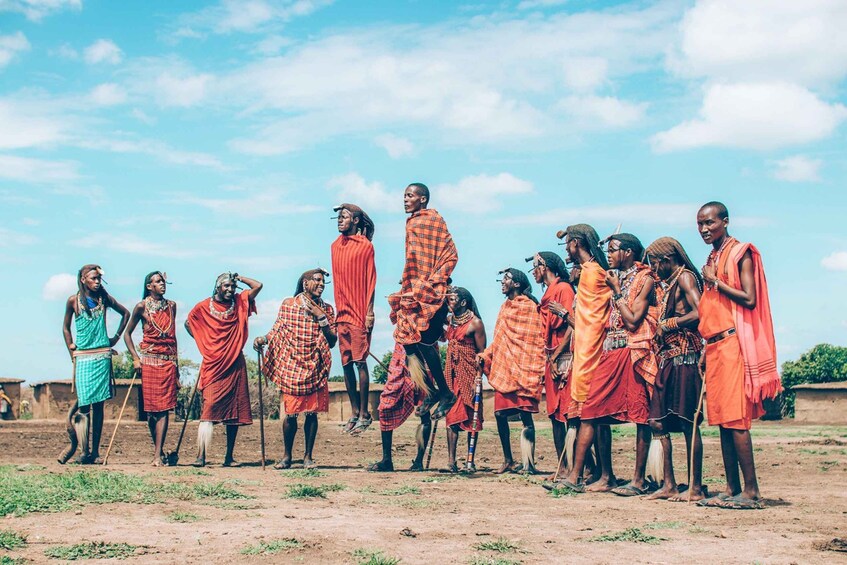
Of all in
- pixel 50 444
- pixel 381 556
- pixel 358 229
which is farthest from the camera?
pixel 50 444

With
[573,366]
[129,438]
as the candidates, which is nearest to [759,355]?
[573,366]

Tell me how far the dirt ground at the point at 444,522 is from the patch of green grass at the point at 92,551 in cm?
9

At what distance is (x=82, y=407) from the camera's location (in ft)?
39.4

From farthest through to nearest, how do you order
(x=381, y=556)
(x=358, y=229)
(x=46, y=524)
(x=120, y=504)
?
(x=358, y=229) < (x=120, y=504) < (x=46, y=524) < (x=381, y=556)

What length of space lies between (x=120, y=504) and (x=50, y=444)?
8.60m

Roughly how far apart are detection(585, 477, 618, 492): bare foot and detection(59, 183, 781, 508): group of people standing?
30 mm

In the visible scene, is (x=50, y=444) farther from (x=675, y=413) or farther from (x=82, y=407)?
(x=675, y=413)

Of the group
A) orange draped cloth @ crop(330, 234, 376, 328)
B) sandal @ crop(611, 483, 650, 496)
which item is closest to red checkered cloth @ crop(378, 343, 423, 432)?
orange draped cloth @ crop(330, 234, 376, 328)

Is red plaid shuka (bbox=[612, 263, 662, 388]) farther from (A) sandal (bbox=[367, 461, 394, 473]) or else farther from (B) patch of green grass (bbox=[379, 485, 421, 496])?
(A) sandal (bbox=[367, 461, 394, 473])

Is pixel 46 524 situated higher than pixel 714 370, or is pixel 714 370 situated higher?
pixel 714 370

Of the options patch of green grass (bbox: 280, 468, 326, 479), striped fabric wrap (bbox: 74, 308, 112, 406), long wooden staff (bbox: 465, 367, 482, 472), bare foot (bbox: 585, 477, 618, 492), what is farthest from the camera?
striped fabric wrap (bbox: 74, 308, 112, 406)

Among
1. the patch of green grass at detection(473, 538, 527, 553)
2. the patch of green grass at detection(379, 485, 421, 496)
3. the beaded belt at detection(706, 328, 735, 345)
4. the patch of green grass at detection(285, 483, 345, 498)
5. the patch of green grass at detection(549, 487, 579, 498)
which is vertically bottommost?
the patch of green grass at detection(473, 538, 527, 553)

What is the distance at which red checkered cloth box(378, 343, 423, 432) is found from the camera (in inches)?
443

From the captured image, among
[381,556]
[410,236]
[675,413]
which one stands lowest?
[381,556]
